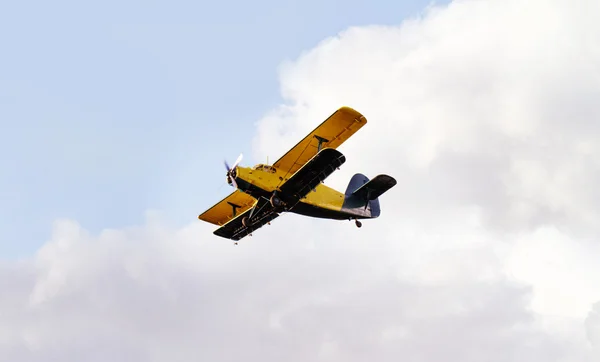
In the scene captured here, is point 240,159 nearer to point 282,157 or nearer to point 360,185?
point 282,157

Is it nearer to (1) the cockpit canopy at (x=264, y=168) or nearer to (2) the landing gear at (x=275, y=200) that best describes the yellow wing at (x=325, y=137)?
(1) the cockpit canopy at (x=264, y=168)

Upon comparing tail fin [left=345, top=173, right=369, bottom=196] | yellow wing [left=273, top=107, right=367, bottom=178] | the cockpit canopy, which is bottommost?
the cockpit canopy

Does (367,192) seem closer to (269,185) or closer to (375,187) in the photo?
(375,187)

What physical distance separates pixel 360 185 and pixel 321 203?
4.07 meters

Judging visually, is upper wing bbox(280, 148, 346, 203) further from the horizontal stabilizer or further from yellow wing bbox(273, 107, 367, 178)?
the horizontal stabilizer

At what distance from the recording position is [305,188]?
47875mm

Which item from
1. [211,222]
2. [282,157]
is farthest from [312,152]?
[211,222]

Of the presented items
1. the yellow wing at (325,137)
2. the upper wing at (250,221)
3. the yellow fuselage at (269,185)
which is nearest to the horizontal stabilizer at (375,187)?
the yellow fuselage at (269,185)

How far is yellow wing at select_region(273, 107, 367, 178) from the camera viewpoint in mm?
47062

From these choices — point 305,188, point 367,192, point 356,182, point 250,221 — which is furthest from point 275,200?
point 356,182

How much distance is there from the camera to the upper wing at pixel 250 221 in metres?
49.8

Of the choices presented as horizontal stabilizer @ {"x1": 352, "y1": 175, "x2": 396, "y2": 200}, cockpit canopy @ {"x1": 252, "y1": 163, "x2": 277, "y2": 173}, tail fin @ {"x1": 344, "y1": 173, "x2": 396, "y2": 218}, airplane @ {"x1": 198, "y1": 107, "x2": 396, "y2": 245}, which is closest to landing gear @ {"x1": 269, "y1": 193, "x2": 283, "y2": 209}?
airplane @ {"x1": 198, "y1": 107, "x2": 396, "y2": 245}

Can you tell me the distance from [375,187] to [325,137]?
493 centimetres

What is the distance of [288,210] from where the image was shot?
49.3 metres
